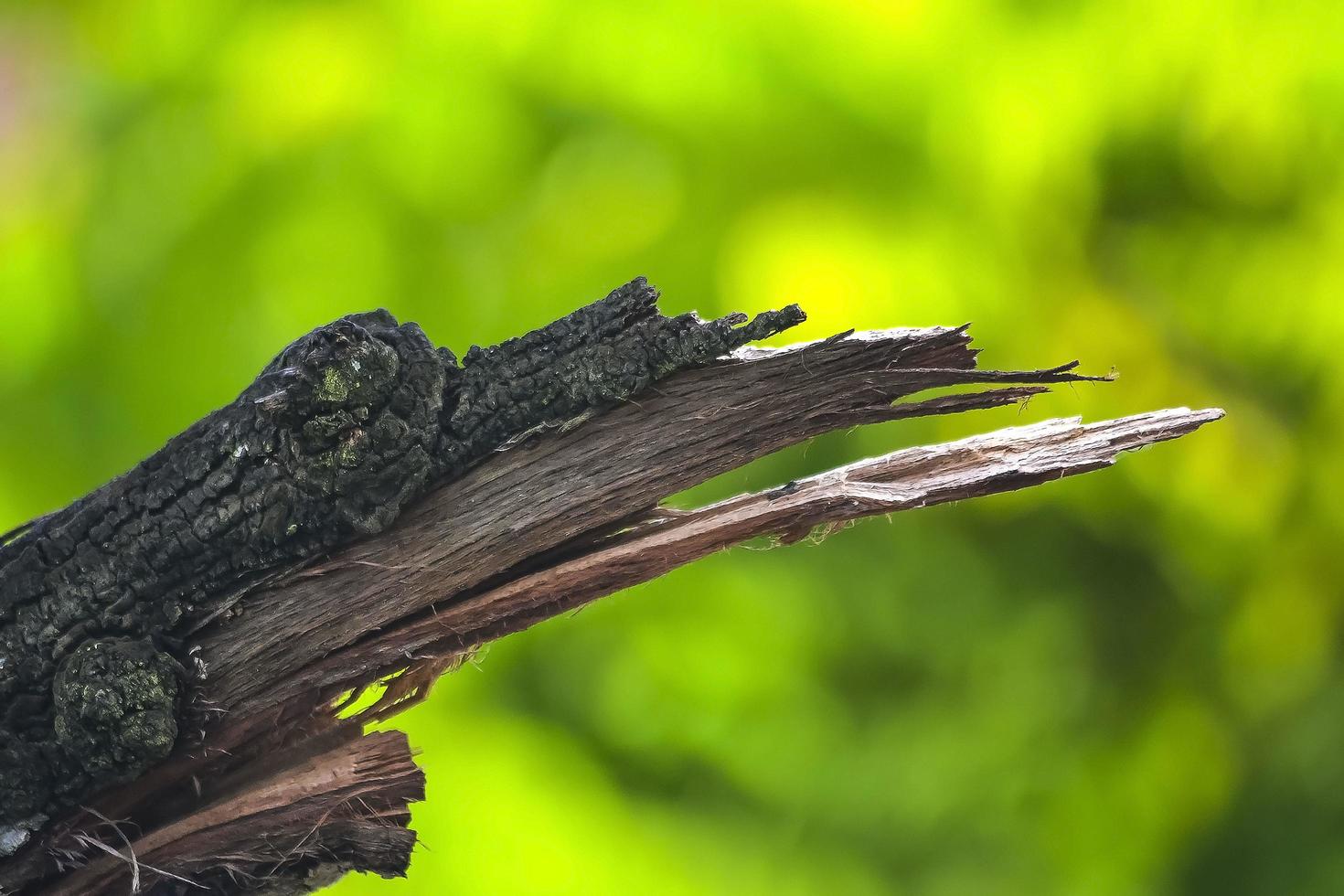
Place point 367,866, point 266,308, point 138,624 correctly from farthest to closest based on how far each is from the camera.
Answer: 1. point 266,308
2. point 367,866
3. point 138,624

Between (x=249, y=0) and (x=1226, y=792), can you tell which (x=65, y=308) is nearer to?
(x=249, y=0)

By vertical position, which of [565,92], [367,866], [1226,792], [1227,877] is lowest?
[1227,877]

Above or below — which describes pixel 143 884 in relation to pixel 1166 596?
above

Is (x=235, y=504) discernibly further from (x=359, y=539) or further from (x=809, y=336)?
(x=809, y=336)

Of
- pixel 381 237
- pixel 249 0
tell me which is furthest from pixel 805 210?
pixel 249 0

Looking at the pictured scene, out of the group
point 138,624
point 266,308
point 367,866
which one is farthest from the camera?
point 266,308

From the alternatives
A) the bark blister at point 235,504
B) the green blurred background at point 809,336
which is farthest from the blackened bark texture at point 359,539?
Answer: the green blurred background at point 809,336

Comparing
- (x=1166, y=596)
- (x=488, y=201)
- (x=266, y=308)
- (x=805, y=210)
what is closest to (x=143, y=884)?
(x=266, y=308)

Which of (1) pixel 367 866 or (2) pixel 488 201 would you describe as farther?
(2) pixel 488 201
